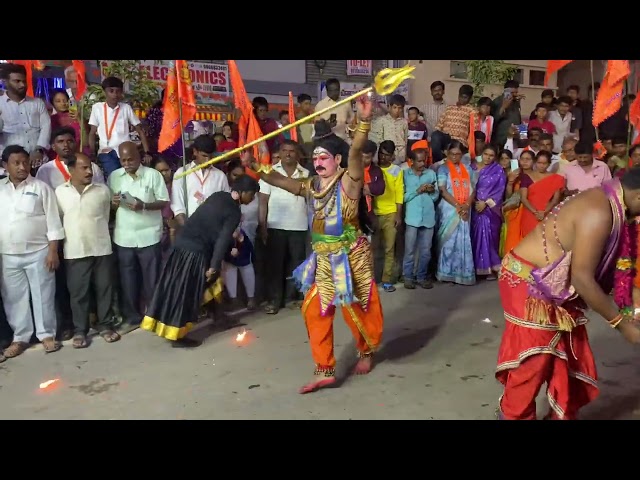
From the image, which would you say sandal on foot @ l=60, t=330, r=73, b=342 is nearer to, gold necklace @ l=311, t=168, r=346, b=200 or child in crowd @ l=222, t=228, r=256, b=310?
child in crowd @ l=222, t=228, r=256, b=310

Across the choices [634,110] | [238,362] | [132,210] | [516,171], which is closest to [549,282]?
[238,362]

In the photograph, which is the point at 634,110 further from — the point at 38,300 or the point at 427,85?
the point at 38,300

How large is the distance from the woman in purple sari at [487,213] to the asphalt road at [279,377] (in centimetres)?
172

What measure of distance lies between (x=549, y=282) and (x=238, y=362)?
2649mm

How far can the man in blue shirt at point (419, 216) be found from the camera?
703 cm

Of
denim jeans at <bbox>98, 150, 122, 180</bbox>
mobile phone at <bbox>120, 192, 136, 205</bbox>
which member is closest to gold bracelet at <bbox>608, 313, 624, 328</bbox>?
mobile phone at <bbox>120, 192, 136, 205</bbox>

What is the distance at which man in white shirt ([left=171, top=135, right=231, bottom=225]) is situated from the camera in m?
5.71

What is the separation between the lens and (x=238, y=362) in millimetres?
4699

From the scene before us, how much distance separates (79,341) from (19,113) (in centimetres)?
229

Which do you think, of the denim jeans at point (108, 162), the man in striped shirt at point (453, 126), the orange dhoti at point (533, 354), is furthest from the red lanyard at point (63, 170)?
the man in striped shirt at point (453, 126)

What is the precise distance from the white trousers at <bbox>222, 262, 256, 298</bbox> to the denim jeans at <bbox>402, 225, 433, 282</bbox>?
2017mm

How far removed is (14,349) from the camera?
485cm

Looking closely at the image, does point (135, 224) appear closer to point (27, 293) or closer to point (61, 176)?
point (61, 176)

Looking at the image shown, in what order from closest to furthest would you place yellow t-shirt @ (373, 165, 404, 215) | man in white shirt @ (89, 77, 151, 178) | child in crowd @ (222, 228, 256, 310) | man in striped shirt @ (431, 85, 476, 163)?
child in crowd @ (222, 228, 256, 310), man in white shirt @ (89, 77, 151, 178), yellow t-shirt @ (373, 165, 404, 215), man in striped shirt @ (431, 85, 476, 163)
